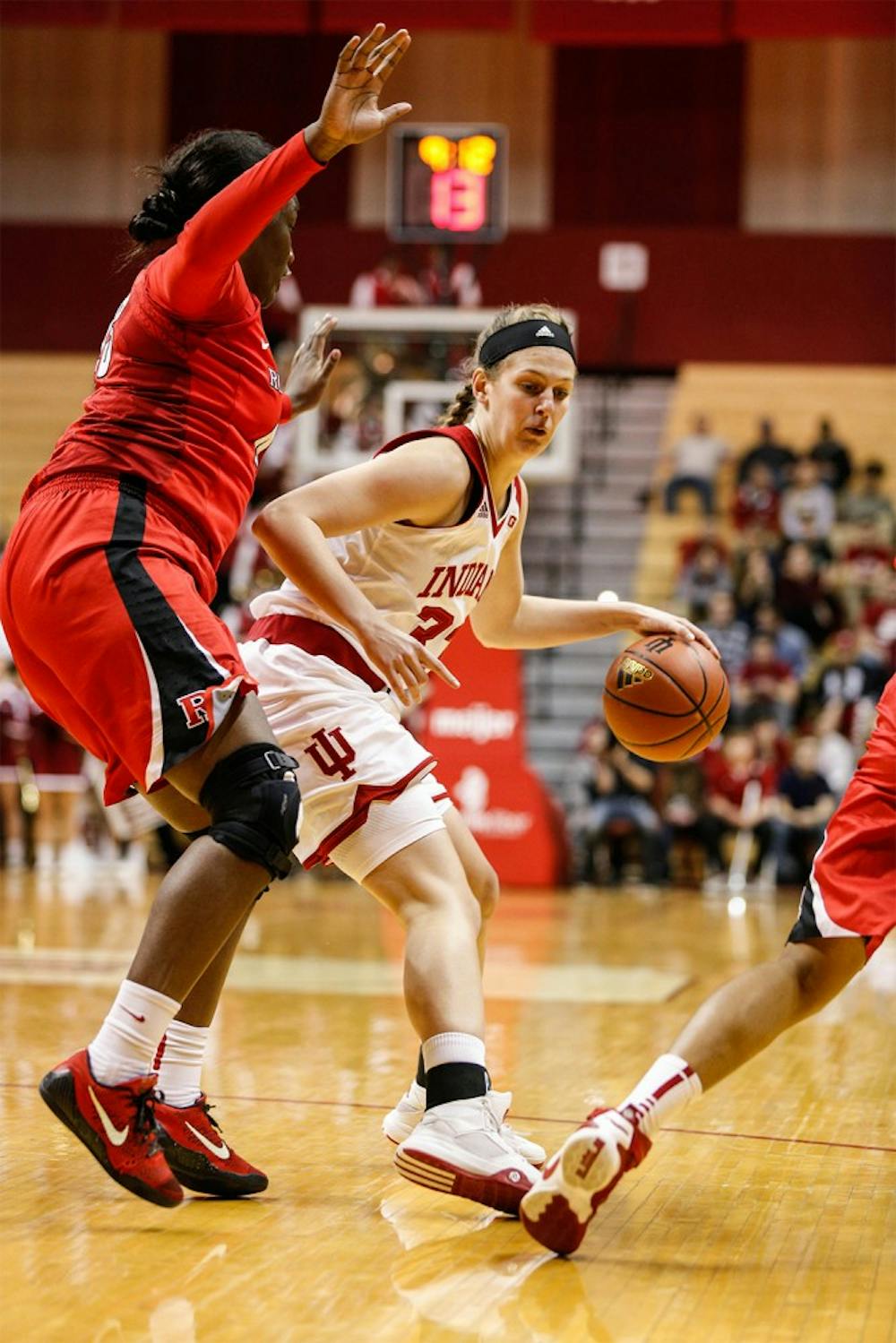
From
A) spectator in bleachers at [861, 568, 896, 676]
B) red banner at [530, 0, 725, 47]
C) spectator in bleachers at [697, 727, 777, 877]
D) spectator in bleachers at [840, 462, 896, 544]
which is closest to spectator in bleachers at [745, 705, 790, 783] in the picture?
spectator in bleachers at [697, 727, 777, 877]

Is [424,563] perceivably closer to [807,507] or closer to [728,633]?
[728,633]

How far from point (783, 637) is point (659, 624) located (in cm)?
1106

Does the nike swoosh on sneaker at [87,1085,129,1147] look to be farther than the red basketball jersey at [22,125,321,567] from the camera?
No

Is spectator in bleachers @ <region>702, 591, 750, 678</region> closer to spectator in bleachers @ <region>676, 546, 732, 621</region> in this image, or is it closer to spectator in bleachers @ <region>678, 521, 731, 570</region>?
spectator in bleachers @ <region>676, 546, 732, 621</region>

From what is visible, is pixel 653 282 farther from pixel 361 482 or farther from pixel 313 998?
pixel 361 482

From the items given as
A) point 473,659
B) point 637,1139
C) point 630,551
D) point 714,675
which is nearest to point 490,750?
point 473,659

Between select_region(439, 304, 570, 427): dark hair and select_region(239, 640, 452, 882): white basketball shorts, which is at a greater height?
select_region(439, 304, 570, 427): dark hair

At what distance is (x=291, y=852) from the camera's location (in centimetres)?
333

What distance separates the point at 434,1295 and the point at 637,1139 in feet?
1.56

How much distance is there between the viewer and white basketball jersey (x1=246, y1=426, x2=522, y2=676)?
3881 mm

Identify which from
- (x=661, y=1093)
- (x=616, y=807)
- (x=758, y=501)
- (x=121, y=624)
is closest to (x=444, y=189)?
(x=616, y=807)

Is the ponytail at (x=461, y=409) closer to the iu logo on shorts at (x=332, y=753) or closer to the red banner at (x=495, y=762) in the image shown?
the iu logo on shorts at (x=332, y=753)

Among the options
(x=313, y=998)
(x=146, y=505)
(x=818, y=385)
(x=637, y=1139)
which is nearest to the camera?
(x=637, y=1139)

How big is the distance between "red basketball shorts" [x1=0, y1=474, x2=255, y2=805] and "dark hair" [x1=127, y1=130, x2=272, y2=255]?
1.82 feet
